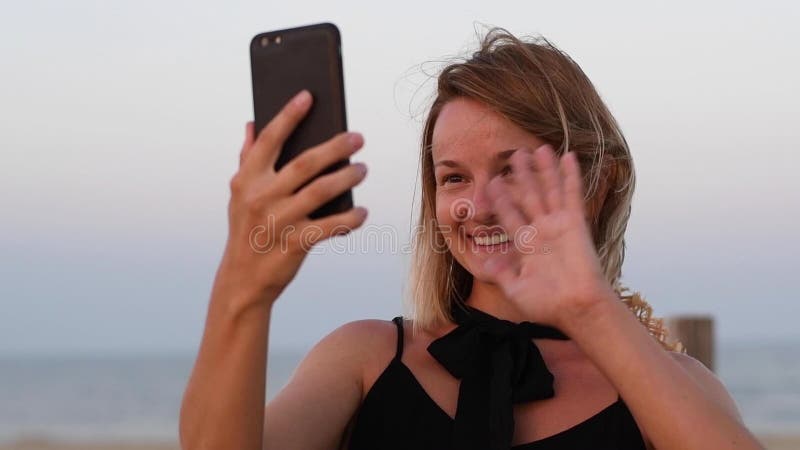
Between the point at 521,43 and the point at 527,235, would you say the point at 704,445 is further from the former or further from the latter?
the point at 521,43

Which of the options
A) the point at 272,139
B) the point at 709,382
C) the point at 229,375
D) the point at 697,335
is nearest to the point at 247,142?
the point at 272,139

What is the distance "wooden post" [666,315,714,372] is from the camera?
543 centimetres

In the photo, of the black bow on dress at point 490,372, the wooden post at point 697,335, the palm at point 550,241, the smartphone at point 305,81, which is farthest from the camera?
the wooden post at point 697,335

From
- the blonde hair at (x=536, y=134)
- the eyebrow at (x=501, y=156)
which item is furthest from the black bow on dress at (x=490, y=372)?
the eyebrow at (x=501, y=156)

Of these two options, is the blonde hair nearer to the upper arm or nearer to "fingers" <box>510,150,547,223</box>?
the upper arm

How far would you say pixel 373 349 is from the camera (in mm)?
2943

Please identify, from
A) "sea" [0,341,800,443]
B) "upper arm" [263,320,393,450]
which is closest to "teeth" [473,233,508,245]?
"upper arm" [263,320,393,450]

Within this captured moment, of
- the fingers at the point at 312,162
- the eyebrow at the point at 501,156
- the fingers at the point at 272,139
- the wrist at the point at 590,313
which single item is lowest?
the wrist at the point at 590,313

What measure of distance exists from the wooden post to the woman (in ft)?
7.33

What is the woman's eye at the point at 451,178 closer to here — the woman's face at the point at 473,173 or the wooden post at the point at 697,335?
the woman's face at the point at 473,173

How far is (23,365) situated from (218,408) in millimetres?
52675

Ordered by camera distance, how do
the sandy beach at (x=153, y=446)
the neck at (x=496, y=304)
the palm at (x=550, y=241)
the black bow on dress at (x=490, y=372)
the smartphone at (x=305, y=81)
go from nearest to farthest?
the smartphone at (x=305, y=81) → the palm at (x=550, y=241) → the black bow on dress at (x=490, y=372) → the neck at (x=496, y=304) → the sandy beach at (x=153, y=446)

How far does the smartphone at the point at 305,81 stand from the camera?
71.8 inches

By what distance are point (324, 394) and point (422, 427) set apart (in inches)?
12.2
